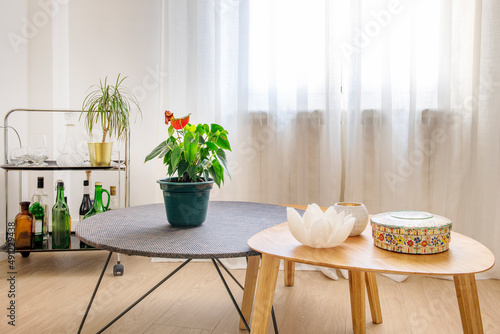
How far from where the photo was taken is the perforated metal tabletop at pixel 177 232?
3.22 ft

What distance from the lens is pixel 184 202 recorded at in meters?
1.25

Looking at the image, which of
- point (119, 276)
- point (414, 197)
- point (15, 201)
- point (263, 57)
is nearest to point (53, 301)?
point (119, 276)

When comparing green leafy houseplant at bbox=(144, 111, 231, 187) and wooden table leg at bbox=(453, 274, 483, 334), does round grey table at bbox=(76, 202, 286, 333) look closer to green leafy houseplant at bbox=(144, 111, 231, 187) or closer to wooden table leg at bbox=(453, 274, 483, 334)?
green leafy houseplant at bbox=(144, 111, 231, 187)

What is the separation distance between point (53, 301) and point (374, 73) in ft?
6.28

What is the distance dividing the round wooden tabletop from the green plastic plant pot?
0.26 m

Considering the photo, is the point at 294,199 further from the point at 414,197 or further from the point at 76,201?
the point at 76,201

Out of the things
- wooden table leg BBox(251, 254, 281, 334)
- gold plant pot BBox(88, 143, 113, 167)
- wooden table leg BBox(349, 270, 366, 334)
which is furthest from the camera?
gold plant pot BBox(88, 143, 113, 167)

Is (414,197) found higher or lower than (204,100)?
lower

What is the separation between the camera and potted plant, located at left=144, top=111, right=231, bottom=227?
1243mm

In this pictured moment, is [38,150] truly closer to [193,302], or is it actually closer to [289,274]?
[193,302]

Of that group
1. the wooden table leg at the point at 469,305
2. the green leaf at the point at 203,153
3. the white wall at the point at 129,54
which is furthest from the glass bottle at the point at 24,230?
the wooden table leg at the point at 469,305

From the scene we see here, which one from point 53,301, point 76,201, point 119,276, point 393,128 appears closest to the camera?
point 53,301

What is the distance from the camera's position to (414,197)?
7.41ft

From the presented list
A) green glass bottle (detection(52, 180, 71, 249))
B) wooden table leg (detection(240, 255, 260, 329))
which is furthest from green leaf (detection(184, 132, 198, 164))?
green glass bottle (detection(52, 180, 71, 249))
